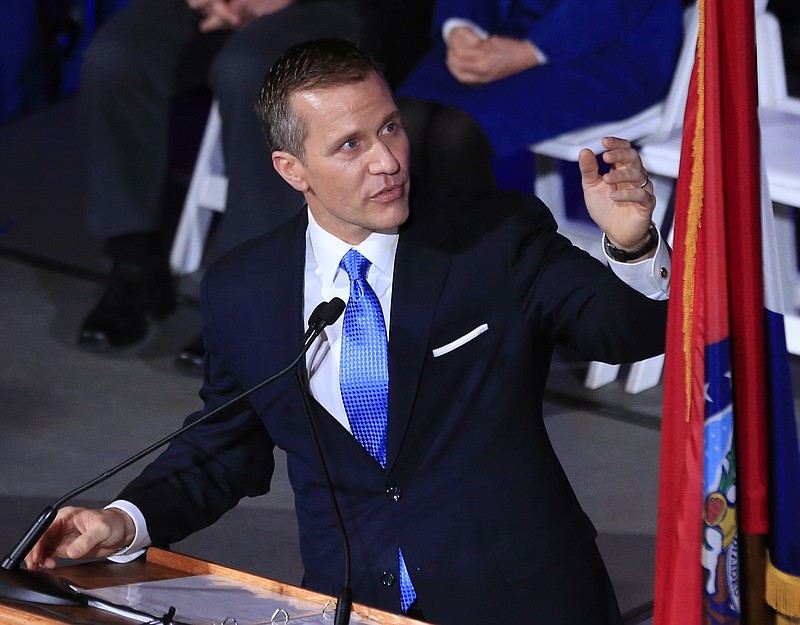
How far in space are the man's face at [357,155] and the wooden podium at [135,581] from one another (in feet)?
1.61

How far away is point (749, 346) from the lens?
4.86 feet

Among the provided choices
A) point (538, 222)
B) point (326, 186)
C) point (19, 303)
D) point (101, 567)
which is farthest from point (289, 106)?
point (19, 303)

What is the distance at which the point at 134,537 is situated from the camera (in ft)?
5.63

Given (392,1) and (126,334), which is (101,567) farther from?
(392,1)

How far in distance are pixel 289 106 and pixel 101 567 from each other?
0.64 m

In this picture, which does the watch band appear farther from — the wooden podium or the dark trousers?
the dark trousers

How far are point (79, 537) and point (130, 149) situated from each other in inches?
95.3

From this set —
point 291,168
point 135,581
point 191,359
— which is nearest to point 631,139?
point 191,359

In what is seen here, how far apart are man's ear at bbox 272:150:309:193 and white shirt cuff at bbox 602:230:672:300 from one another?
0.49 m

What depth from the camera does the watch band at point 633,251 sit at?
1628mm

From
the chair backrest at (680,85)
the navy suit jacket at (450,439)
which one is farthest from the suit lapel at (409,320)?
the chair backrest at (680,85)

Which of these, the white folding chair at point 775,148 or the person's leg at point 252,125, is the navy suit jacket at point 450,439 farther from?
the person's leg at point 252,125

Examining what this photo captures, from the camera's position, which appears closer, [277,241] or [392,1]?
[277,241]

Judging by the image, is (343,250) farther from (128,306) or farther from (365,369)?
(128,306)
